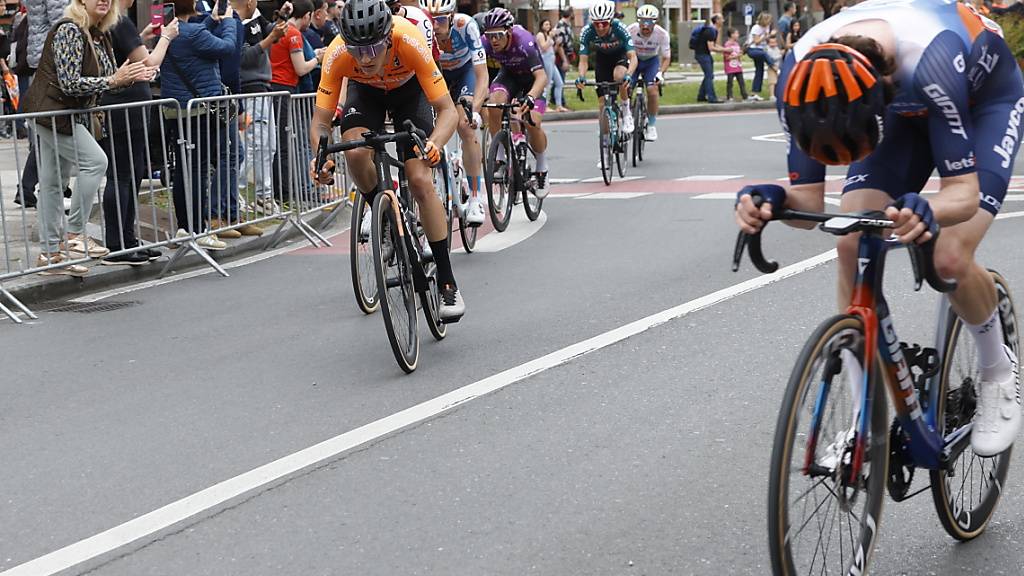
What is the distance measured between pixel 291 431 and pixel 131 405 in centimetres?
97

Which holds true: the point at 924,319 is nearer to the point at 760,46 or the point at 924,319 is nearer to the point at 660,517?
the point at 660,517

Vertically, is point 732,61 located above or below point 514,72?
below

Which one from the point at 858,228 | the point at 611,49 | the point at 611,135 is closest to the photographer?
the point at 858,228

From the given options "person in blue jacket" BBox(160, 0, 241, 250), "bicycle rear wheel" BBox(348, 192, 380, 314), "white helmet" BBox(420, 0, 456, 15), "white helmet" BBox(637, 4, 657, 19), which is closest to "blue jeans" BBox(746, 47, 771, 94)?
"white helmet" BBox(637, 4, 657, 19)

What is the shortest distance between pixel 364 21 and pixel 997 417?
379cm

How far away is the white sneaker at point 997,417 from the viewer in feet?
13.7

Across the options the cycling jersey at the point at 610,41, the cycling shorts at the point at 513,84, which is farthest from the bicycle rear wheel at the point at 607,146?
the cycling shorts at the point at 513,84

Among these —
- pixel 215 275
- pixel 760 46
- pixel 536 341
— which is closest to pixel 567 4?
pixel 760 46

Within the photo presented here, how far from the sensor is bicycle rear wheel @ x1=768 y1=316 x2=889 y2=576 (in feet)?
11.0

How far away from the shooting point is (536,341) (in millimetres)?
7551

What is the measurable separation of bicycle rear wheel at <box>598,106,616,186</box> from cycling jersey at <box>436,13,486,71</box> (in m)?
4.22

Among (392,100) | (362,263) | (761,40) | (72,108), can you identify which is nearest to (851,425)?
(392,100)

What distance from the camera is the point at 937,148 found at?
3.94m

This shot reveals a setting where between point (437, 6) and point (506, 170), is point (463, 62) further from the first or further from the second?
point (506, 170)
